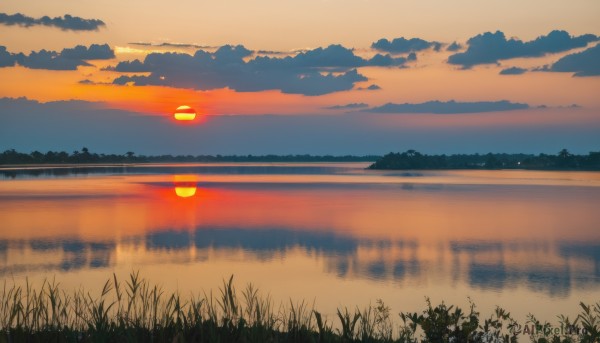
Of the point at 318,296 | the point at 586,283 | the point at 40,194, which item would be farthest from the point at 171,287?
the point at 40,194

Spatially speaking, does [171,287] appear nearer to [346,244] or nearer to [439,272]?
[439,272]

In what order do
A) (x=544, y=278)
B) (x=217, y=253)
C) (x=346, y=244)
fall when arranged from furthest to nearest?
1. (x=346, y=244)
2. (x=217, y=253)
3. (x=544, y=278)

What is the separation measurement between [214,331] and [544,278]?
13.5 metres

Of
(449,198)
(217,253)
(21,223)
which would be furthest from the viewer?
(449,198)

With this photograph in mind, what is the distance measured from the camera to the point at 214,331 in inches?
306

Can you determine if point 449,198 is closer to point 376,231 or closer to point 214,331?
point 376,231

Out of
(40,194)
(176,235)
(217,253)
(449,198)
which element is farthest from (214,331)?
(40,194)

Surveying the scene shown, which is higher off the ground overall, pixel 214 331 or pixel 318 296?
pixel 214 331

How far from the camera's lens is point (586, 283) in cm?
1797

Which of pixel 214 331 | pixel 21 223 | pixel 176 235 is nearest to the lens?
pixel 214 331

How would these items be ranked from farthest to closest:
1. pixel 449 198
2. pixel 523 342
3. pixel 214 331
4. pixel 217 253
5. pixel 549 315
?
pixel 449 198, pixel 217 253, pixel 549 315, pixel 523 342, pixel 214 331

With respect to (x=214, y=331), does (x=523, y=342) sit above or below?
below

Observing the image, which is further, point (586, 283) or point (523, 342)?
point (586, 283)

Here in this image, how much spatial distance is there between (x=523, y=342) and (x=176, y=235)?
67.4 ft
